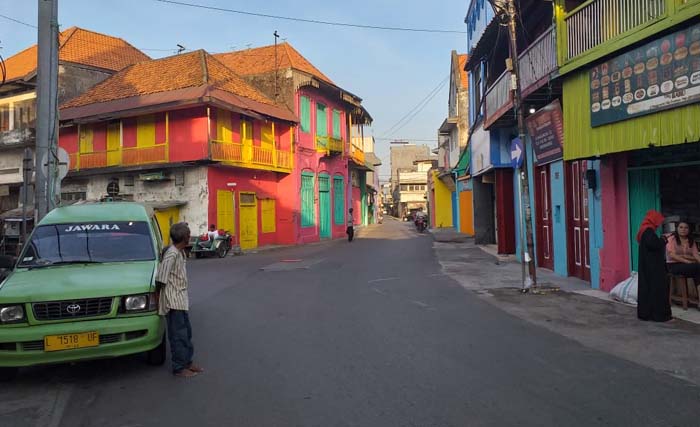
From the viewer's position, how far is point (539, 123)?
13.8 metres

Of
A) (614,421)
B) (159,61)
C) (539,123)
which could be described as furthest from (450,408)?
(159,61)

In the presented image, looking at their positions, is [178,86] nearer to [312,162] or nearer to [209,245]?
[209,245]

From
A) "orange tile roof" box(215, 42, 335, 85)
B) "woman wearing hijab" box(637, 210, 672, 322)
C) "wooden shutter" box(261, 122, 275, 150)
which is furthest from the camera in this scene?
"orange tile roof" box(215, 42, 335, 85)

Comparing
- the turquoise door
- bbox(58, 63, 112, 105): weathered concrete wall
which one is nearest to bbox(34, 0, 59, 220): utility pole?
bbox(58, 63, 112, 105): weathered concrete wall

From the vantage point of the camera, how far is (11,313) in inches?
219

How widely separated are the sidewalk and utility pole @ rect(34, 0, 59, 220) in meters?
8.86

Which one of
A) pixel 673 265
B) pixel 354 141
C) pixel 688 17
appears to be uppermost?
pixel 354 141

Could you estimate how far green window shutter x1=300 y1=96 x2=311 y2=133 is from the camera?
32719 mm

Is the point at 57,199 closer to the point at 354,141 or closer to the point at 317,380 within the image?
the point at 317,380

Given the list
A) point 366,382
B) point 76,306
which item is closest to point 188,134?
point 76,306

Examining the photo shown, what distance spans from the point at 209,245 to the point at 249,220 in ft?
19.0

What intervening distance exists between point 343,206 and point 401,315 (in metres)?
30.2

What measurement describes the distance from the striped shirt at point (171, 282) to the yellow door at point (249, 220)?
22.6 meters

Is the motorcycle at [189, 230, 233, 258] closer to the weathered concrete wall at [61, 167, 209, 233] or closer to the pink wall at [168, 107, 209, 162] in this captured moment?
the weathered concrete wall at [61, 167, 209, 233]
